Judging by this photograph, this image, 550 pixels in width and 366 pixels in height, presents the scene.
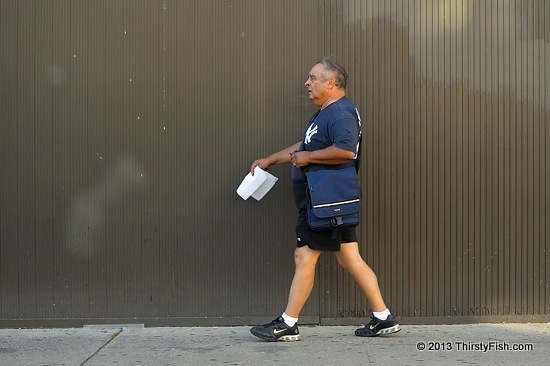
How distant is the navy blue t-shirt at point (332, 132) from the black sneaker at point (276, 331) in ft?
2.57

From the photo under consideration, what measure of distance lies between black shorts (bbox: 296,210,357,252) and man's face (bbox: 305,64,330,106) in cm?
73

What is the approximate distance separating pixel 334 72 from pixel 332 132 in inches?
16.1

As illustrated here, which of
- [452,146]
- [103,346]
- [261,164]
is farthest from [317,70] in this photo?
[103,346]

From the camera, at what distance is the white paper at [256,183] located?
6312 mm

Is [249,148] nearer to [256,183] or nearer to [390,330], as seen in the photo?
[256,183]

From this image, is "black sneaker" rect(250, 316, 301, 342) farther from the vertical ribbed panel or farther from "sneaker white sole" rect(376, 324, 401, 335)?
the vertical ribbed panel

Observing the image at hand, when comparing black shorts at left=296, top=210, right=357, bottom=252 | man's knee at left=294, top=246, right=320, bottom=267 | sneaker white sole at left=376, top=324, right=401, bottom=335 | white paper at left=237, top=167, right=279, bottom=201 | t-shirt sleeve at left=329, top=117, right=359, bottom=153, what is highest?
t-shirt sleeve at left=329, top=117, right=359, bottom=153

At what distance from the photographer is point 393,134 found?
6.64m

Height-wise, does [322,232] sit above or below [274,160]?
below

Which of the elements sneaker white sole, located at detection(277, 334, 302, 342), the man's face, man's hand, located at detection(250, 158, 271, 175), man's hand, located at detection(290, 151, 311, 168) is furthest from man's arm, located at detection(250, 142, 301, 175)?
sneaker white sole, located at detection(277, 334, 302, 342)

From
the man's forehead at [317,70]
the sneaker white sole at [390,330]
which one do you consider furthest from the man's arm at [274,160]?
the sneaker white sole at [390,330]

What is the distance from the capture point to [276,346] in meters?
6.20

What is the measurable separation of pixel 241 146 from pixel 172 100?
0.57 metres

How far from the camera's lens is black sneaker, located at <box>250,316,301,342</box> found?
6230mm
